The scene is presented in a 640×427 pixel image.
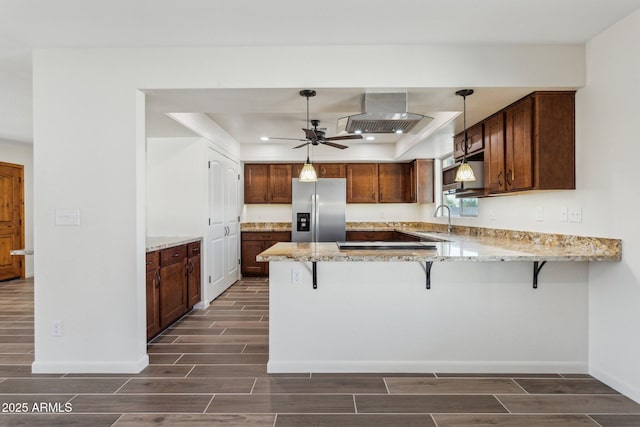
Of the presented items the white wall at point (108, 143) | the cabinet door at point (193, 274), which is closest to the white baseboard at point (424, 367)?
the white wall at point (108, 143)

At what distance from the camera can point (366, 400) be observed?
7.63ft

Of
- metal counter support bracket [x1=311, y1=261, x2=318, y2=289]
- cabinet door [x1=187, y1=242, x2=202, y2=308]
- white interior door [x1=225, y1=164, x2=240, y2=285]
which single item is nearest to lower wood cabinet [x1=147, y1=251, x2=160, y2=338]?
cabinet door [x1=187, y1=242, x2=202, y2=308]

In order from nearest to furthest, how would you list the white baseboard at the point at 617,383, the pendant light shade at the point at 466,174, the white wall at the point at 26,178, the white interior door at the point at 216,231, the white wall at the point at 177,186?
1. the white baseboard at the point at 617,383
2. the pendant light shade at the point at 466,174
3. the white wall at the point at 177,186
4. the white interior door at the point at 216,231
5. the white wall at the point at 26,178

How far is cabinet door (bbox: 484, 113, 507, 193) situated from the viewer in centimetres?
333

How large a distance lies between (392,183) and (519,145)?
3903 mm

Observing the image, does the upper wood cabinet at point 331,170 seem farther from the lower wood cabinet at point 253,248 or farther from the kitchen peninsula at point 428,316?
the kitchen peninsula at point 428,316

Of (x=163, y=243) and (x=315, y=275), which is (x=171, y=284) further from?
(x=315, y=275)

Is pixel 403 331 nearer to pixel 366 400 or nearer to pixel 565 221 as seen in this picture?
pixel 366 400

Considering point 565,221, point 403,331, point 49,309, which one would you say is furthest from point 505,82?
point 49,309

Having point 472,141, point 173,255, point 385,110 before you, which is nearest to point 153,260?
point 173,255

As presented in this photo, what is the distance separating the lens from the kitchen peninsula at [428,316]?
2717mm

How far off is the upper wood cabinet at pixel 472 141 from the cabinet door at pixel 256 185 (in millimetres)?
3552

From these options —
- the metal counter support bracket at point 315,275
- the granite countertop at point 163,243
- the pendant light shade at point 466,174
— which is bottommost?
the metal counter support bracket at point 315,275

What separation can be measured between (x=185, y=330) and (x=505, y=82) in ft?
11.1
